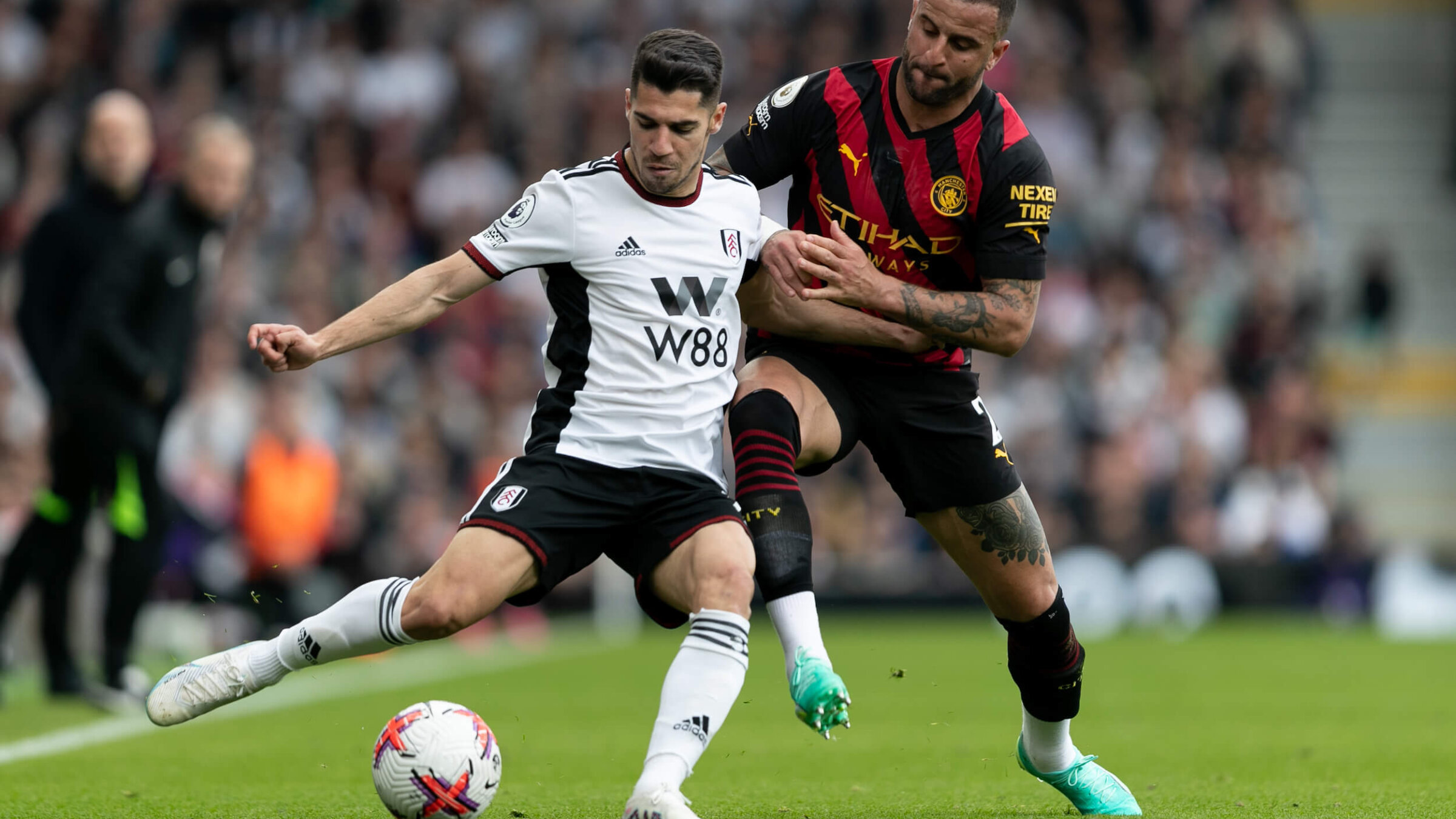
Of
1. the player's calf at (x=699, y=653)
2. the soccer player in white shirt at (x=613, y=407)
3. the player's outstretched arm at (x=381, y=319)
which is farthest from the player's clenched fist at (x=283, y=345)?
the player's calf at (x=699, y=653)

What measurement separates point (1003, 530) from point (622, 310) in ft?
4.65

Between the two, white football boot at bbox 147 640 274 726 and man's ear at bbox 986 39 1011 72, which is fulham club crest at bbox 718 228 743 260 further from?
white football boot at bbox 147 640 274 726

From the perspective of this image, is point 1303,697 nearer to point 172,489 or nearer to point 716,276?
point 716,276

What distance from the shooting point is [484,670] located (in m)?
12.3

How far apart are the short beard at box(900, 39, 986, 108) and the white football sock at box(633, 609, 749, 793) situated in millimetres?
1740

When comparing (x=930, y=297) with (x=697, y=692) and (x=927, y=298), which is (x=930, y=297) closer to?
(x=927, y=298)

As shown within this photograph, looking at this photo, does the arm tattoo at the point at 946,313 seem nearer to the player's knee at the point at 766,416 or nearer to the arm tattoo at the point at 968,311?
the arm tattoo at the point at 968,311

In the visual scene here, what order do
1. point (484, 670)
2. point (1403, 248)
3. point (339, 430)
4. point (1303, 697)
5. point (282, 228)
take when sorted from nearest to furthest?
point (1303, 697), point (484, 670), point (339, 430), point (282, 228), point (1403, 248)

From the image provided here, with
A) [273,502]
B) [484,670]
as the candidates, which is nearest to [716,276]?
[484,670]

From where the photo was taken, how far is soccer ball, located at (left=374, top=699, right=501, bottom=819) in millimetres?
4891

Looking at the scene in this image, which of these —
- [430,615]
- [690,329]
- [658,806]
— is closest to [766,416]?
[690,329]

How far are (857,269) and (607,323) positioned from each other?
2.53ft

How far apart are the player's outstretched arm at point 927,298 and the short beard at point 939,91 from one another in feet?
1.58

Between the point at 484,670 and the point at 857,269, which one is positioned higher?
the point at 857,269
